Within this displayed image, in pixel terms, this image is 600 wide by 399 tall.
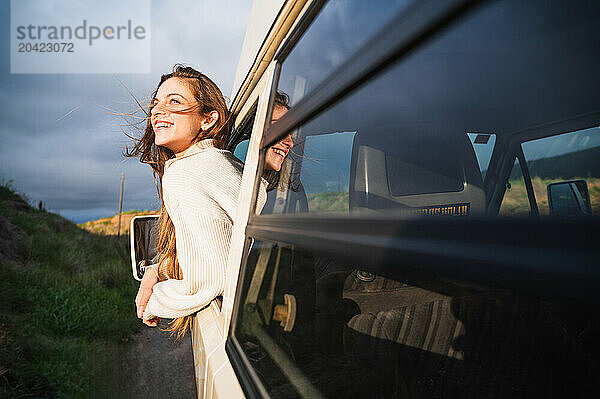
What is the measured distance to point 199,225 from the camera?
156cm

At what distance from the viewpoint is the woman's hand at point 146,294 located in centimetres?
197

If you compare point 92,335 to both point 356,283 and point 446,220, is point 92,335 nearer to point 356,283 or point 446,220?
point 356,283

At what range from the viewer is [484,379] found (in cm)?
58

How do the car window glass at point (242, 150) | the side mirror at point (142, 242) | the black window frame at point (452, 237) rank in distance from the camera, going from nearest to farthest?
1. the black window frame at point (452, 237)
2. the car window glass at point (242, 150)
3. the side mirror at point (142, 242)

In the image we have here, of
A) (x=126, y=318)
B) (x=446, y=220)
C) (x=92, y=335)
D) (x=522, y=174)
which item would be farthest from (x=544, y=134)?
(x=126, y=318)

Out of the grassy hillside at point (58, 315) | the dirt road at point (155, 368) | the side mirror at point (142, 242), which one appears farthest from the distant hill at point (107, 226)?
the side mirror at point (142, 242)

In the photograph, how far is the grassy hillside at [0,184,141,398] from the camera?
→ 14.8 ft

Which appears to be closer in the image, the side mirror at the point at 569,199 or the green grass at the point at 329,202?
the side mirror at the point at 569,199

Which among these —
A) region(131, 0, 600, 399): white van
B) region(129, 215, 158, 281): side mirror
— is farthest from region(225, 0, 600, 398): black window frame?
region(129, 215, 158, 281): side mirror

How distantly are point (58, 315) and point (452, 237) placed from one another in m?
7.20

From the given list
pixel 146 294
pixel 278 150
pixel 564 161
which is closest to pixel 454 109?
pixel 564 161

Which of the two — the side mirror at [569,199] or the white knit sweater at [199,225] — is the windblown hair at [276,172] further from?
the side mirror at [569,199]

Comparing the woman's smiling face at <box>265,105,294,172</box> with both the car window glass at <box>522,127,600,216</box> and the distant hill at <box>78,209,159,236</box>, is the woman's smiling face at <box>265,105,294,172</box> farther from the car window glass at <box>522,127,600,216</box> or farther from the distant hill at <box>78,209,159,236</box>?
the distant hill at <box>78,209,159,236</box>

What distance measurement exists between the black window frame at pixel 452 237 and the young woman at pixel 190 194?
1.39 feet
